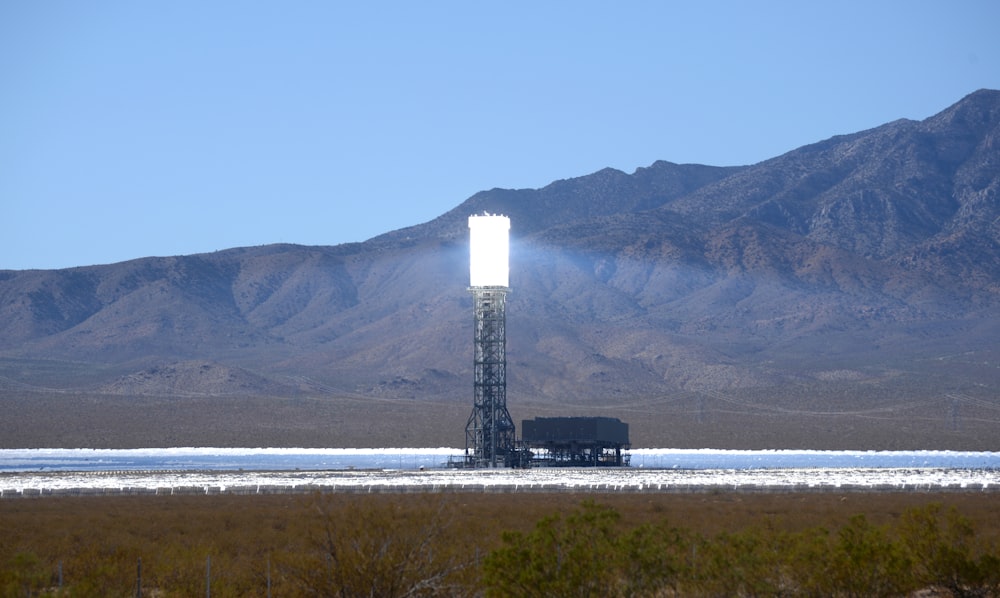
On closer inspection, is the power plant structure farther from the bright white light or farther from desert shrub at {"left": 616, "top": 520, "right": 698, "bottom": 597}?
desert shrub at {"left": 616, "top": 520, "right": 698, "bottom": 597}

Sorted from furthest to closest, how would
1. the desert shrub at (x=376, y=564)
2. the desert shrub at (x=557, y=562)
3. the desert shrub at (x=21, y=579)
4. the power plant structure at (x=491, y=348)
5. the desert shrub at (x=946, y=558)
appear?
the power plant structure at (x=491, y=348), the desert shrub at (x=946, y=558), the desert shrub at (x=376, y=564), the desert shrub at (x=557, y=562), the desert shrub at (x=21, y=579)

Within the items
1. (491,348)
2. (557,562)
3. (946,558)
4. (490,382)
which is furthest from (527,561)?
(491,348)

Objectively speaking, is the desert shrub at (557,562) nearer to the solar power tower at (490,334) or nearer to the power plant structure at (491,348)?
the power plant structure at (491,348)

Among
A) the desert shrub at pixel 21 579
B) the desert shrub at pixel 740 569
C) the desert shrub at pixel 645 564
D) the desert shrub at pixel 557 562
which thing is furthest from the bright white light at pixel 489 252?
the desert shrub at pixel 557 562

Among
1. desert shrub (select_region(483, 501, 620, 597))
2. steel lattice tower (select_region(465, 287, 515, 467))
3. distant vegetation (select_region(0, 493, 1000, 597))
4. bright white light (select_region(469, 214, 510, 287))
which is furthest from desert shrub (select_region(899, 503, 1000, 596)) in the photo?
bright white light (select_region(469, 214, 510, 287))

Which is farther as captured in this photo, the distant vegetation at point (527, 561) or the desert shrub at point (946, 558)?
the desert shrub at point (946, 558)

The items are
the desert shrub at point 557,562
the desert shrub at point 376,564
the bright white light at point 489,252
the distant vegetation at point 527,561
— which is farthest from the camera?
the bright white light at point 489,252

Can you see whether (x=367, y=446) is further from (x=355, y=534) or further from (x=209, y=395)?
(x=355, y=534)

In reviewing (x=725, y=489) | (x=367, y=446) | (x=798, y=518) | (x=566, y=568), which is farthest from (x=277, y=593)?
(x=367, y=446)
